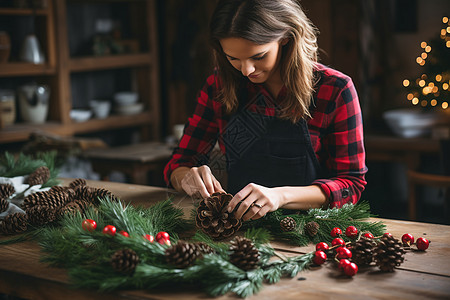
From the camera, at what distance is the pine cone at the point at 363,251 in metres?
1.22

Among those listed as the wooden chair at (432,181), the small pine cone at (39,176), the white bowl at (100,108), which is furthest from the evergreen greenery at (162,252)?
the white bowl at (100,108)

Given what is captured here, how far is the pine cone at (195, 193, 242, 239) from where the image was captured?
138cm

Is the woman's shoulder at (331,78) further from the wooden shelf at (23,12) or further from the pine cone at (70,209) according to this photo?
the wooden shelf at (23,12)

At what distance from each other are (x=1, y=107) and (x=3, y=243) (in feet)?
9.41

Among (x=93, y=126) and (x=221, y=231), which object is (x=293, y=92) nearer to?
(x=221, y=231)

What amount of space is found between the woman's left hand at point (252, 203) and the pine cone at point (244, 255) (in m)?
0.22

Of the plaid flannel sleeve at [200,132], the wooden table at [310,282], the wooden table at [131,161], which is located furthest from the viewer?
the wooden table at [131,161]

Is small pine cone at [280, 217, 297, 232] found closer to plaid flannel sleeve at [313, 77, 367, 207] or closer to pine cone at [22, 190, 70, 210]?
plaid flannel sleeve at [313, 77, 367, 207]

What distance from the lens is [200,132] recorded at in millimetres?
2076

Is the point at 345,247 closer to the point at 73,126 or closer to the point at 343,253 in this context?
the point at 343,253

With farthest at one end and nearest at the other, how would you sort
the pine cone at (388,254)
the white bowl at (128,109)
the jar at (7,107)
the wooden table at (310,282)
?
the white bowl at (128,109) → the jar at (7,107) → the pine cone at (388,254) → the wooden table at (310,282)

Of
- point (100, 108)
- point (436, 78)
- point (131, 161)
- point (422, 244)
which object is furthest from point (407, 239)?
point (100, 108)

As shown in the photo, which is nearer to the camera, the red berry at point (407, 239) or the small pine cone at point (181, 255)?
the small pine cone at point (181, 255)

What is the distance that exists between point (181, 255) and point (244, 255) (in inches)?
5.0
